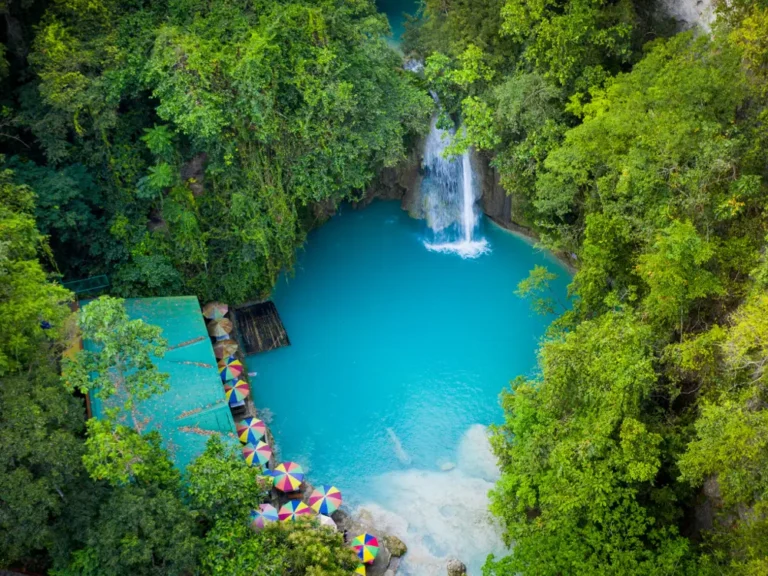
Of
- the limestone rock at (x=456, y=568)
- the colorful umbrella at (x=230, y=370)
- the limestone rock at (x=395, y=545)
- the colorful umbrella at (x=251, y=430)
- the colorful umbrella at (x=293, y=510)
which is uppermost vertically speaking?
the colorful umbrella at (x=230, y=370)

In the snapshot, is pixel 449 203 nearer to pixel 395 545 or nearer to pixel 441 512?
pixel 441 512

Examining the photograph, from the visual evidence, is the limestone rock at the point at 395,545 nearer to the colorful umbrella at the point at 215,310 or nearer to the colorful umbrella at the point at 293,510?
the colorful umbrella at the point at 293,510

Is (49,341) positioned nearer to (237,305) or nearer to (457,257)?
(237,305)

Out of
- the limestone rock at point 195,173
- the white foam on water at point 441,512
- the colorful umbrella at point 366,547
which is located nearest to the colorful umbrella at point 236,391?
the white foam on water at point 441,512

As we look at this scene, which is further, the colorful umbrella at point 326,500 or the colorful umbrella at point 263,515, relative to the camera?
the colorful umbrella at point 326,500

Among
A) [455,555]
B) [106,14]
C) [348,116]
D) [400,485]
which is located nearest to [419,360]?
[400,485]

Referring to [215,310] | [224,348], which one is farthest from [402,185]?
[224,348]
